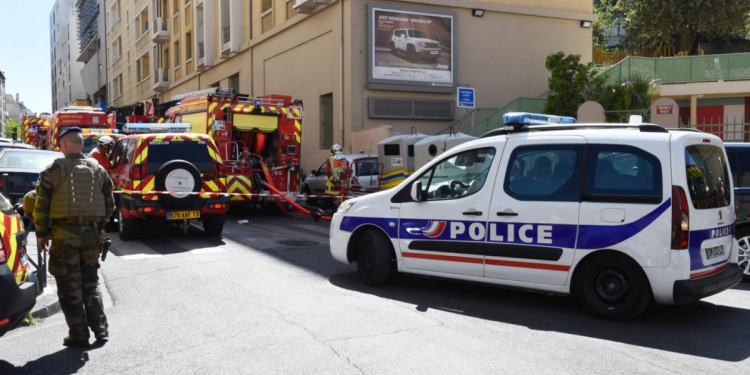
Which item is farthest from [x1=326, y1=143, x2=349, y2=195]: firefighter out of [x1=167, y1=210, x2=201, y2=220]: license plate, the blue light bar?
the blue light bar

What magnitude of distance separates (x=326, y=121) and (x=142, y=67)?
32.8m

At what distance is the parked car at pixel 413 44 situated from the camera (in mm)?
20953

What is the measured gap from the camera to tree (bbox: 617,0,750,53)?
3366cm

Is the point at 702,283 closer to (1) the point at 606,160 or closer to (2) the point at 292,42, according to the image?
(1) the point at 606,160

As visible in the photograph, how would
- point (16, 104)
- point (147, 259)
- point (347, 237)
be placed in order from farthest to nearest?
point (16, 104)
point (147, 259)
point (347, 237)

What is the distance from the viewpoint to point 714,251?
19.8ft

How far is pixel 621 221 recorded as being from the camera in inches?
233

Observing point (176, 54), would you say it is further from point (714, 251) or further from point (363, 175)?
point (714, 251)

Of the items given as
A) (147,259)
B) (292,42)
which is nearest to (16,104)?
(292,42)

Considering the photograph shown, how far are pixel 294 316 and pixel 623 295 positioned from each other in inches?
122

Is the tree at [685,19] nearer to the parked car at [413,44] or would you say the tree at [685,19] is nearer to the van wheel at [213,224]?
the parked car at [413,44]

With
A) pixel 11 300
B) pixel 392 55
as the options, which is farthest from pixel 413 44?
pixel 11 300

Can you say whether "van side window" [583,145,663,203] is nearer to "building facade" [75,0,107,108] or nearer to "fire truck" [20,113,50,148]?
"fire truck" [20,113,50,148]

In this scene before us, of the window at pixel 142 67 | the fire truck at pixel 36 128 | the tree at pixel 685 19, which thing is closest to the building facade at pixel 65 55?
the window at pixel 142 67
